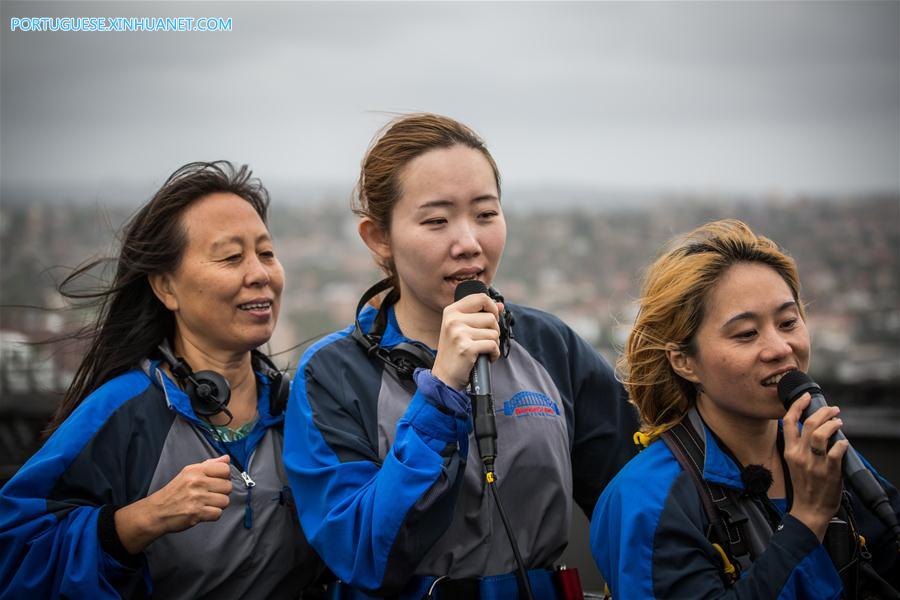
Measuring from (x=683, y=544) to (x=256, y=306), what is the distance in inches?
61.0

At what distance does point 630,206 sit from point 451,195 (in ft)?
22.8

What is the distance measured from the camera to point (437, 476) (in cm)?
200

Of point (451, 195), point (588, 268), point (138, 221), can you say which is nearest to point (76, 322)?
point (138, 221)

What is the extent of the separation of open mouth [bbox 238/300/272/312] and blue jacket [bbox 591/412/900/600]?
1.28 meters

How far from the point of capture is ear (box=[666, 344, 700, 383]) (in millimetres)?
2283

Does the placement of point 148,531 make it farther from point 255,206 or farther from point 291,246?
point 291,246

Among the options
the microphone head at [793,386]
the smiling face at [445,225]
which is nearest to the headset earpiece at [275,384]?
the smiling face at [445,225]

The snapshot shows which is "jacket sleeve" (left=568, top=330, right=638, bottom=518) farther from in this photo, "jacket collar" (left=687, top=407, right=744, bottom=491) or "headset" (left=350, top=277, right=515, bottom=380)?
"jacket collar" (left=687, top=407, right=744, bottom=491)

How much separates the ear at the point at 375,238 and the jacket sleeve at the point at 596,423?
26.6 inches

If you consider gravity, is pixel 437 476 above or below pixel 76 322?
below

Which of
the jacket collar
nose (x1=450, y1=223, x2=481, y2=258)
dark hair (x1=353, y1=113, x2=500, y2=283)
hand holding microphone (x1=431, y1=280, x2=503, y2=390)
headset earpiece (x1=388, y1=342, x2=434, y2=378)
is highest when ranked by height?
dark hair (x1=353, y1=113, x2=500, y2=283)

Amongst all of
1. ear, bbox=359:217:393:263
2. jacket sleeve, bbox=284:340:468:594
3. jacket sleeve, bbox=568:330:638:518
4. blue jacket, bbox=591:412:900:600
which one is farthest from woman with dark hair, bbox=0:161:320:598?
blue jacket, bbox=591:412:900:600

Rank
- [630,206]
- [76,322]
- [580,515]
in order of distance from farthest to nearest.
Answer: [630,206] < [580,515] < [76,322]

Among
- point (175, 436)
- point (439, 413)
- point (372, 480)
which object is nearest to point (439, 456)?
point (439, 413)
